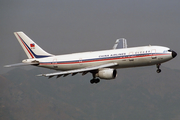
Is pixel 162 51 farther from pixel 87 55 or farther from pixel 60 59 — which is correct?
pixel 60 59

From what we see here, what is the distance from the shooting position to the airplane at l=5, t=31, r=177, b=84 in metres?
67.8

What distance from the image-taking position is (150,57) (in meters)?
67.6

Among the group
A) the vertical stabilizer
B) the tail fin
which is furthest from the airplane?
the vertical stabilizer

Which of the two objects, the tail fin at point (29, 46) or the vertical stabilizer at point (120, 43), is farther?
the vertical stabilizer at point (120, 43)

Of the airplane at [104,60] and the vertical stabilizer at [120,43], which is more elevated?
the vertical stabilizer at [120,43]

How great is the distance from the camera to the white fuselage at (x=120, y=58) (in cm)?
6762

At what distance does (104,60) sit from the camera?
235 ft

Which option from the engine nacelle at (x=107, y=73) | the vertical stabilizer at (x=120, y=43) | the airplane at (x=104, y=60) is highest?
the vertical stabilizer at (x=120, y=43)

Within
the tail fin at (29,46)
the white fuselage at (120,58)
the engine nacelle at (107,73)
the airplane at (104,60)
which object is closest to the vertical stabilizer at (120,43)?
the airplane at (104,60)

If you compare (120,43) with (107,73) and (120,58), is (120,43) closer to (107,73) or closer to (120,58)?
(120,58)

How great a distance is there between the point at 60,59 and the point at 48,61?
3.58 meters

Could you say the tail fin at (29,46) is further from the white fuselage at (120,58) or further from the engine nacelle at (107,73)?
the engine nacelle at (107,73)

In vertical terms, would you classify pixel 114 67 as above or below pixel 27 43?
below

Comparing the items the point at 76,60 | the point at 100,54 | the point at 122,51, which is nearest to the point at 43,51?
the point at 76,60
